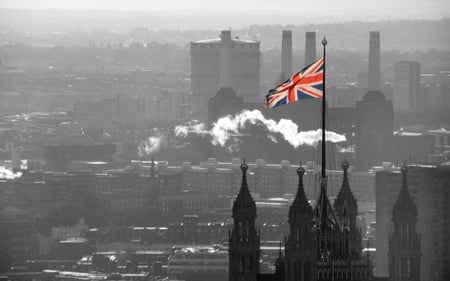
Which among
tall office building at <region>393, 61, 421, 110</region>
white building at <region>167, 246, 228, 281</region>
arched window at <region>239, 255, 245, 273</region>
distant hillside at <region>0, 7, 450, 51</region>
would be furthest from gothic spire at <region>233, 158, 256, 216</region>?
tall office building at <region>393, 61, 421, 110</region>

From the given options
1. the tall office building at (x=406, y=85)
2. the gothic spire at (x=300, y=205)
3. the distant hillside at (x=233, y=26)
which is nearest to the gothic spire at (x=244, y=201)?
the gothic spire at (x=300, y=205)

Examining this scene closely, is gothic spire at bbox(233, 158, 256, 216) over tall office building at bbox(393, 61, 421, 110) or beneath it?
beneath

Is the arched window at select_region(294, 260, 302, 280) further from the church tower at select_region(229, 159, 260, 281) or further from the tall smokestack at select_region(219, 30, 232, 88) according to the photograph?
the tall smokestack at select_region(219, 30, 232, 88)

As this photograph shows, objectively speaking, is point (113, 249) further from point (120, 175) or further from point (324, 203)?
point (324, 203)

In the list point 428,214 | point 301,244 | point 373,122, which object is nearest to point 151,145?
point 373,122

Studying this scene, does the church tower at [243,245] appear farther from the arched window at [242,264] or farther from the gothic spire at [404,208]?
the gothic spire at [404,208]

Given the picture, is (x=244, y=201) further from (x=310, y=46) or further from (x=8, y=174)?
(x=310, y=46)
